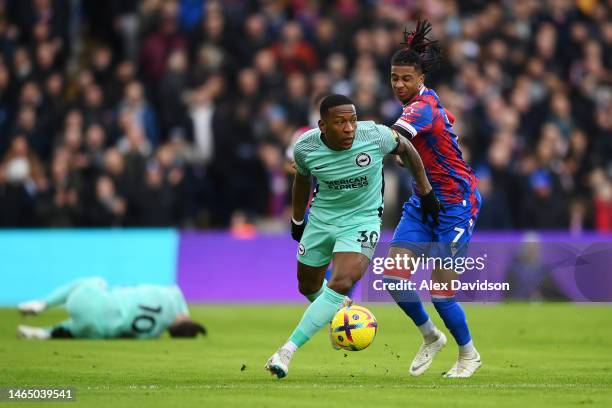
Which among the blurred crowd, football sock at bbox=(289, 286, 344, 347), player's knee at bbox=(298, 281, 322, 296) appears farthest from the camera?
the blurred crowd

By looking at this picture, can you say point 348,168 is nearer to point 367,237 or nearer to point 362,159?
point 362,159

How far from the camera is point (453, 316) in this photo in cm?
1144

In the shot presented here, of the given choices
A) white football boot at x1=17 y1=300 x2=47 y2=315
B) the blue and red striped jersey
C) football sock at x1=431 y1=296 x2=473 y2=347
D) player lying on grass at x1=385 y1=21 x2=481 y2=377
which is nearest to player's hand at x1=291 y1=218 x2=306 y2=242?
player lying on grass at x1=385 y1=21 x2=481 y2=377

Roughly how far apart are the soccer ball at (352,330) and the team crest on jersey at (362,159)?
4.22 ft

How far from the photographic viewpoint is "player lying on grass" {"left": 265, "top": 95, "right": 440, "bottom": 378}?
1089cm

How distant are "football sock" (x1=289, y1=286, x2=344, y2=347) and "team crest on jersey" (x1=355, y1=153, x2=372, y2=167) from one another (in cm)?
110

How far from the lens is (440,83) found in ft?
82.0

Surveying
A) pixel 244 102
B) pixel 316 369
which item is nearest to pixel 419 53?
pixel 316 369

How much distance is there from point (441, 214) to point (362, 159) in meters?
1.04

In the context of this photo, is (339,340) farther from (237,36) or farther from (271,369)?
(237,36)

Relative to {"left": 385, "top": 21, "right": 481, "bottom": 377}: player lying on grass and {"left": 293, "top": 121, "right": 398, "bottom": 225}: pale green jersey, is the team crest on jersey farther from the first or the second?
{"left": 385, "top": 21, "right": 481, "bottom": 377}: player lying on grass

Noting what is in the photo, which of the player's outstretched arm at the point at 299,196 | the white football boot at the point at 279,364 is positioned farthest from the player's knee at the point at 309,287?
the white football boot at the point at 279,364

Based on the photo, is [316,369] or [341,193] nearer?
[341,193]

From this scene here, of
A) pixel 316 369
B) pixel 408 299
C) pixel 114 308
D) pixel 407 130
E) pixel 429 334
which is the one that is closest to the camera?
pixel 407 130
